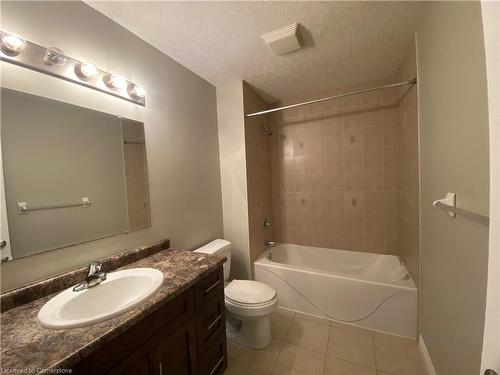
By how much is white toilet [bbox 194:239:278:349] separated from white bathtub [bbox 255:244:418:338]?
46 centimetres

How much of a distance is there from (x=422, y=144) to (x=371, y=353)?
1.60m

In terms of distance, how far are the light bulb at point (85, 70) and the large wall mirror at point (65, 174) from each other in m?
0.18

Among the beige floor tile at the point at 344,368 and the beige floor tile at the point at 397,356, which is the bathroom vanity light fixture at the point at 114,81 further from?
Result: the beige floor tile at the point at 397,356

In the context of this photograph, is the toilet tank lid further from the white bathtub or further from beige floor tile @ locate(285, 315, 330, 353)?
beige floor tile @ locate(285, 315, 330, 353)

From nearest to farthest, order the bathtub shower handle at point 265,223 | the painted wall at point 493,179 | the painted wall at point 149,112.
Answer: the painted wall at point 493,179, the painted wall at point 149,112, the bathtub shower handle at point 265,223

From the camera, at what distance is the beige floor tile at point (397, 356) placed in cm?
133

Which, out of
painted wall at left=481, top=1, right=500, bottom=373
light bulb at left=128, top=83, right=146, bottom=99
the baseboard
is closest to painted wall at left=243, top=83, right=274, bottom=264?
light bulb at left=128, top=83, right=146, bottom=99

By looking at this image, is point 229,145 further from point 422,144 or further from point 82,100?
point 422,144

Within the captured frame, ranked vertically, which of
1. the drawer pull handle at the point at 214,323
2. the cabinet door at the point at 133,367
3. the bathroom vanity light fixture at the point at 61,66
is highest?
the bathroom vanity light fixture at the point at 61,66

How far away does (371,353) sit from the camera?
4.83ft

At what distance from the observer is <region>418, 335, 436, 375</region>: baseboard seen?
126 cm

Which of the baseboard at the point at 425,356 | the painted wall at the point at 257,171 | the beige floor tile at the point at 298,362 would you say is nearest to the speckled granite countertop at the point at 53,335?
the beige floor tile at the point at 298,362

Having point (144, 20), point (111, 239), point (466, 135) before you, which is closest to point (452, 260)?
point (466, 135)

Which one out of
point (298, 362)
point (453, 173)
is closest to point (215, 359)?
point (298, 362)
